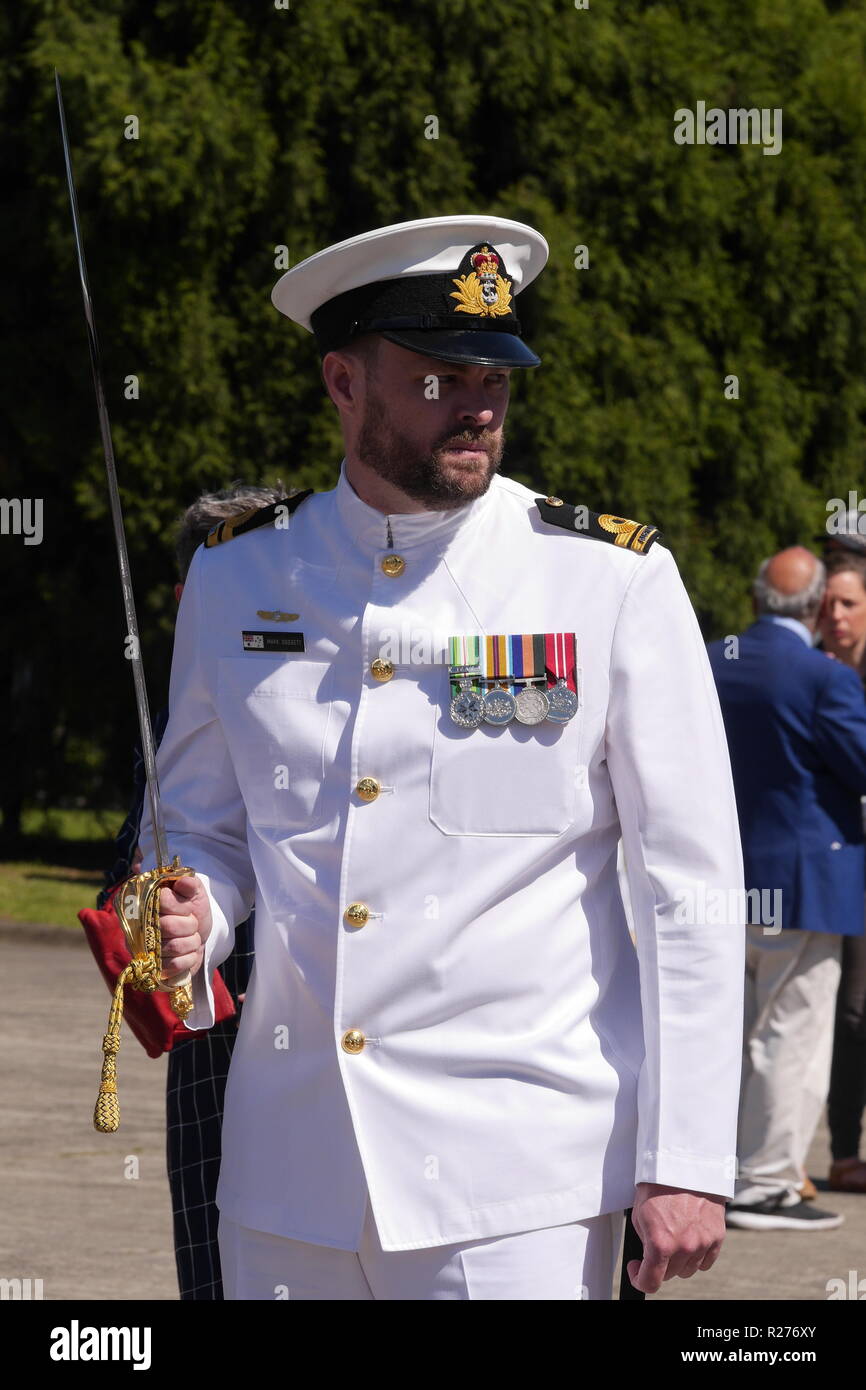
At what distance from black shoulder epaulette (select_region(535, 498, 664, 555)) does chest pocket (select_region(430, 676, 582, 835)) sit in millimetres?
265

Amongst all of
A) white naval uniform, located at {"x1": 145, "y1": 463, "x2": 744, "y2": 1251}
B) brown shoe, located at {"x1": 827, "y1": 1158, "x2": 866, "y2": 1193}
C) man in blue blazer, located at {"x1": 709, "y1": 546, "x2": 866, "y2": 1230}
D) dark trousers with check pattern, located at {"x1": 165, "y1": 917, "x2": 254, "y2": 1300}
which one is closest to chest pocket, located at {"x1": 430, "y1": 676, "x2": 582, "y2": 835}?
white naval uniform, located at {"x1": 145, "y1": 463, "x2": 744, "y2": 1251}

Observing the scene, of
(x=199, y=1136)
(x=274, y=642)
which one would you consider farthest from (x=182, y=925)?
(x=199, y=1136)

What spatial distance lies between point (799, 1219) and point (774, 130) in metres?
11.8

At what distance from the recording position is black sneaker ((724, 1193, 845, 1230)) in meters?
7.08

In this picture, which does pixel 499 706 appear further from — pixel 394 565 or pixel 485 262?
pixel 485 262

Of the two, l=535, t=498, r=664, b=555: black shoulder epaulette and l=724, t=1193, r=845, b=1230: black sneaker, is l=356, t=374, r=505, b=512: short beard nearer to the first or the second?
l=535, t=498, r=664, b=555: black shoulder epaulette

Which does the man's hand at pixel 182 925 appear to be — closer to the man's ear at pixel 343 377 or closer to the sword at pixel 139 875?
the sword at pixel 139 875

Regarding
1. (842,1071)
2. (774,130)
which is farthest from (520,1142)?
(774,130)

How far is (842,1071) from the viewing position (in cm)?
791

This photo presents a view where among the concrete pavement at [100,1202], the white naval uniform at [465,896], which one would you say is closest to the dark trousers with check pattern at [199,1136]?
the white naval uniform at [465,896]

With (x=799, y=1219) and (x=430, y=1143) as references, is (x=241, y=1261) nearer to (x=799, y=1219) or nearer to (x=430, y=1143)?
(x=430, y=1143)

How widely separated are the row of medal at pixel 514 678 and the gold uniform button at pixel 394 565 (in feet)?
0.41

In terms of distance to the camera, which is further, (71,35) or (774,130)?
A: (774,130)
